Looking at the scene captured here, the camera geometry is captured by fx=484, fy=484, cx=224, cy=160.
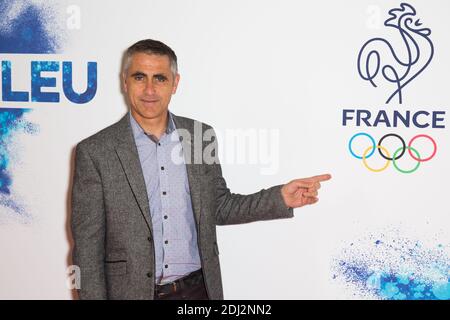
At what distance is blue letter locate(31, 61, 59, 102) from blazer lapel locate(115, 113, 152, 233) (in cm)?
86

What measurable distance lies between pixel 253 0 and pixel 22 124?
147 centimetres

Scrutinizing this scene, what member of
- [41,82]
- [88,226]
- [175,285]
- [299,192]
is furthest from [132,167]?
[41,82]

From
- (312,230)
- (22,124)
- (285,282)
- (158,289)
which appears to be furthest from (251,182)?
(22,124)

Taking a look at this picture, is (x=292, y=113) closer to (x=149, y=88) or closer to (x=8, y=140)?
(x=149, y=88)

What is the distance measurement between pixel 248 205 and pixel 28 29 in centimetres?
161

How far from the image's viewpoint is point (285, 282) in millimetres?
2666

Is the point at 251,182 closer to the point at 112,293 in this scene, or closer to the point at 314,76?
the point at 314,76

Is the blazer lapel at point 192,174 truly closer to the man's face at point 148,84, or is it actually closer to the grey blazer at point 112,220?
the grey blazer at point 112,220

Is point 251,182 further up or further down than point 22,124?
further down

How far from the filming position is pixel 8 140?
278cm

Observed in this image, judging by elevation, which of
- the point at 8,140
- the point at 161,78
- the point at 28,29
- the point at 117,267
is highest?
the point at 28,29

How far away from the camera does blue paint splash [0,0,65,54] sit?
8.84ft

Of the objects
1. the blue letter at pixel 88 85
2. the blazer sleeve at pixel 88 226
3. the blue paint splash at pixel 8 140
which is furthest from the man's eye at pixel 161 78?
the blue paint splash at pixel 8 140

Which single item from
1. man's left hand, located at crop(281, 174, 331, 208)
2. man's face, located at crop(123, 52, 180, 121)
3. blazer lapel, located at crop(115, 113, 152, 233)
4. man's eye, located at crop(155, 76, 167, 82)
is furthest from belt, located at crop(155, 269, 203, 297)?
man's eye, located at crop(155, 76, 167, 82)
